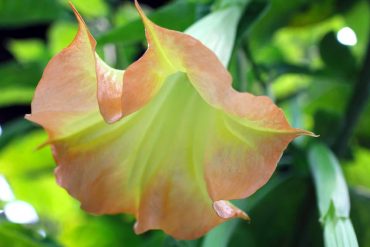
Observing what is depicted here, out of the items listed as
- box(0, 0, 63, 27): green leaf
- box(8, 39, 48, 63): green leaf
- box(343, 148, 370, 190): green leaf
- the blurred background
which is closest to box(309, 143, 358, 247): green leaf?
the blurred background

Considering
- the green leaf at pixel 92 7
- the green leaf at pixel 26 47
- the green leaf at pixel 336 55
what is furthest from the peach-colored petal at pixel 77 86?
the green leaf at pixel 26 47

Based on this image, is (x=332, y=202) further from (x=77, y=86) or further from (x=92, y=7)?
(x=92, y=7)

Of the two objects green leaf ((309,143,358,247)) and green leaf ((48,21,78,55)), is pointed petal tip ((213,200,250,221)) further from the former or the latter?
green leaf ((48,21,78,55))

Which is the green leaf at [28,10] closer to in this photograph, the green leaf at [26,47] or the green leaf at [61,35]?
the green leaf at [61,35]

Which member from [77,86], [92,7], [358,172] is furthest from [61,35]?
[77,86]

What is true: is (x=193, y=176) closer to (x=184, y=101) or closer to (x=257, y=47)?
(x=184, y=101)
